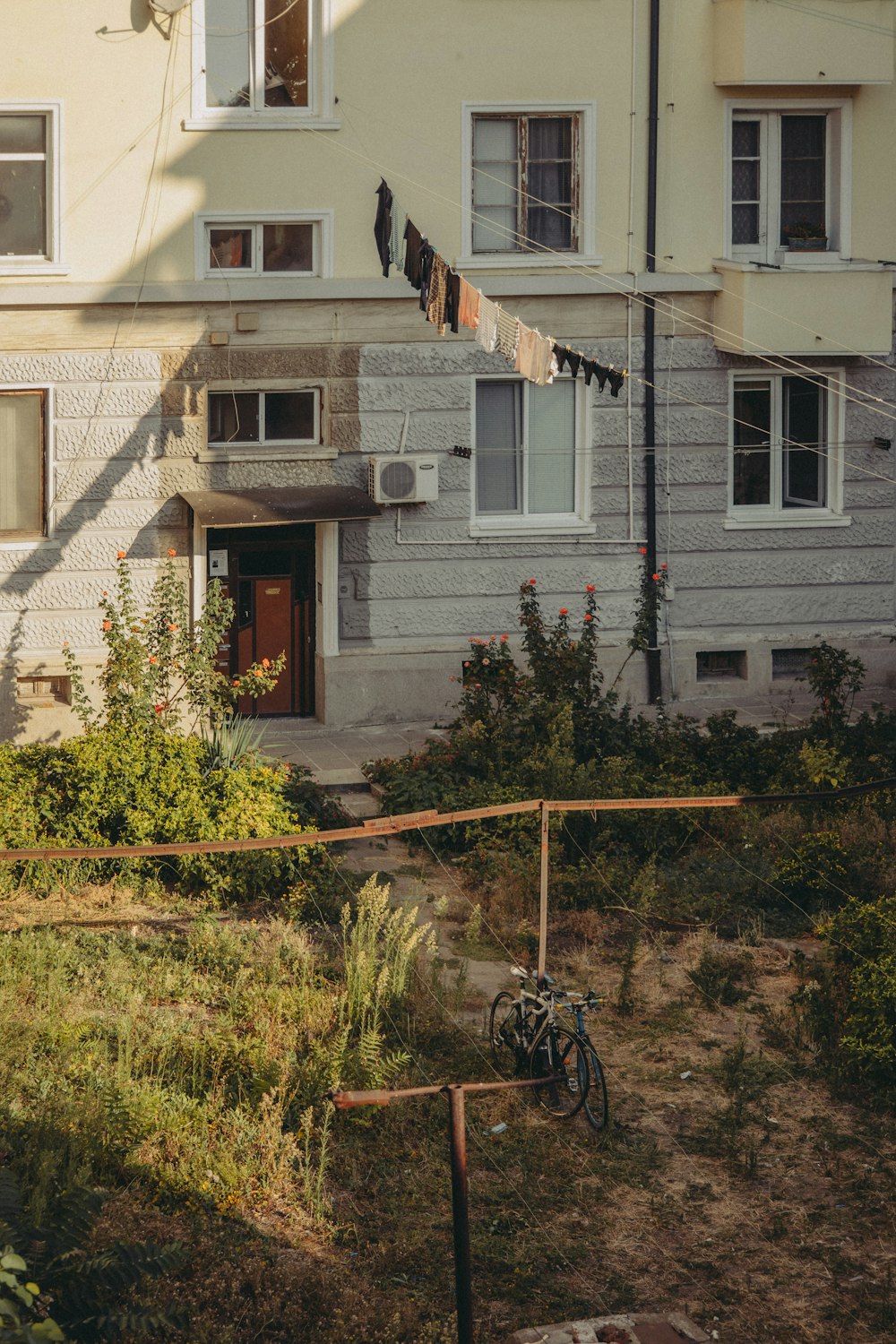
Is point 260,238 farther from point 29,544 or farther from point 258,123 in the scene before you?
point 29,544

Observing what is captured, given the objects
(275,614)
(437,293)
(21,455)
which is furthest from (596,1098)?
(21,455)

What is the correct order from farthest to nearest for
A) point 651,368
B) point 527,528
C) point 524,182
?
1. point 651,368
2. point 527,528
3. point 524,182

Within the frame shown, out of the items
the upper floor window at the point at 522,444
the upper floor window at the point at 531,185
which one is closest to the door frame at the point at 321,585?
the upper floor window at the point at 522,444

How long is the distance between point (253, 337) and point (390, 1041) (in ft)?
35.1

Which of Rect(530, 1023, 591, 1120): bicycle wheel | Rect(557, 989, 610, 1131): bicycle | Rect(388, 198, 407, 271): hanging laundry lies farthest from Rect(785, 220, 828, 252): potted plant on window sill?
Rect(530, 1023, 591, 1120): bicycle wheel

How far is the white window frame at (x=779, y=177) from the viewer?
63.9 feet

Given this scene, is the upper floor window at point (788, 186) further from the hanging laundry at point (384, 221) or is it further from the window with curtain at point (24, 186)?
the window with curtain at point (24, 186)

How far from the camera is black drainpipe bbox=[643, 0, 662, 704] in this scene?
18969 mm

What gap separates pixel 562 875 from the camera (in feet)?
42.4

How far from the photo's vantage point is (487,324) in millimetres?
15648

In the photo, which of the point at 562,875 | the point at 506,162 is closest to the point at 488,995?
the point at 562,875

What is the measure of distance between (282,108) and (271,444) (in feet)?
12.1

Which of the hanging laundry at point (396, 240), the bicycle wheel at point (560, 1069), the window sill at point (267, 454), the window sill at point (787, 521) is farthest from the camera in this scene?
the window sill at point (787, 521)

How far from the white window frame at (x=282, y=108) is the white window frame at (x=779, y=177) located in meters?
4.73
